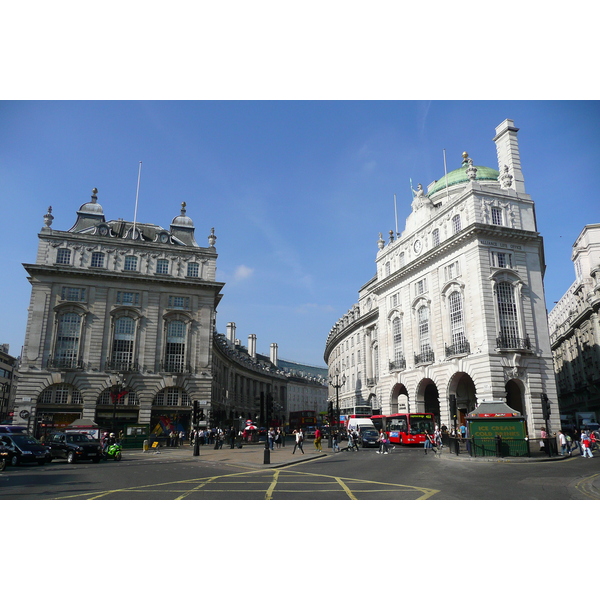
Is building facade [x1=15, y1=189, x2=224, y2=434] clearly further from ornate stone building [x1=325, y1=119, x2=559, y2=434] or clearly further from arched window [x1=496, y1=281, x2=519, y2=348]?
arched window [x1=496, y1=281, x2=519, y2=348]

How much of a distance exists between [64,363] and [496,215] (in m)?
42.1

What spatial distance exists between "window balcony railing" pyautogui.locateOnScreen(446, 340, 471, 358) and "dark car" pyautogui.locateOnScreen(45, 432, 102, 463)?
27963 millimetres

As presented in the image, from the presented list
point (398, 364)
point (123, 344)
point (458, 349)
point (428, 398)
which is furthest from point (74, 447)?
point (428, 398)

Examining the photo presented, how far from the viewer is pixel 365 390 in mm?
66250

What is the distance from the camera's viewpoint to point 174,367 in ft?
162

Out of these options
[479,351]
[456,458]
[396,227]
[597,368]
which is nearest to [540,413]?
[479,351]

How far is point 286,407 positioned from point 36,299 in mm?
83198

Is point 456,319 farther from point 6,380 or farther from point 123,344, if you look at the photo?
point 6,380

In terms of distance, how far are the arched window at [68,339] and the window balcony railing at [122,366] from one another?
3.00m

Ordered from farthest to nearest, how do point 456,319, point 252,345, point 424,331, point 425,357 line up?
1. point 252,345
2. point 424,331
3. point 425,357
4. point 456,319

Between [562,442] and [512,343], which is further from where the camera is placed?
[512,343]

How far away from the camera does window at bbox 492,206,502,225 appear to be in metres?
40.0

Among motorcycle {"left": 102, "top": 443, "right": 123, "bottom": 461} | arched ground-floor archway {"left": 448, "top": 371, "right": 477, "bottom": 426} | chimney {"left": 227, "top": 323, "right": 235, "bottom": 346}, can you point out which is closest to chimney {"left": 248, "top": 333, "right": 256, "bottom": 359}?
chimney {"left": 227, "top": 323, "right": 235, "bottom": 346}

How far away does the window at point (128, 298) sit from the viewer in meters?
49.5
